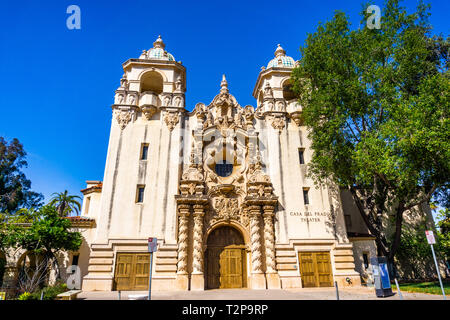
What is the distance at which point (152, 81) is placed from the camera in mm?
28266

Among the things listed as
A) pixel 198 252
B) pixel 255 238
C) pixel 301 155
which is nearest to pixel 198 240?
pixel 198 252

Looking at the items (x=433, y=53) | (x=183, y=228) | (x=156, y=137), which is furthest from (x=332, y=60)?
(x=183, y=228)

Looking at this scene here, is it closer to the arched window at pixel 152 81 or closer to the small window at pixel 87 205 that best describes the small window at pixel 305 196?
the arched window at pixel 152 81

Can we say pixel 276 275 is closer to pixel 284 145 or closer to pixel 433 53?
pixel 284 145

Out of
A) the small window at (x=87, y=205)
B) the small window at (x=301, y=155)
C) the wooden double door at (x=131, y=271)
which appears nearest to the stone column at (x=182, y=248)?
the wooden double door at (x=131, y=271)

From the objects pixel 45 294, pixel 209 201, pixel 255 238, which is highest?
pixel 209 201

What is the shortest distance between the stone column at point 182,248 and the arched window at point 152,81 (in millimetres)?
13384

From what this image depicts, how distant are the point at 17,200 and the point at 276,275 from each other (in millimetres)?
38862

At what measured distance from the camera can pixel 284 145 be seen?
24.2 m

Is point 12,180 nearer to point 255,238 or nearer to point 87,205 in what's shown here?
point 87,205

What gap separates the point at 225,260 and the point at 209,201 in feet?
15.2

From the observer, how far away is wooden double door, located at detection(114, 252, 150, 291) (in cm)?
1930

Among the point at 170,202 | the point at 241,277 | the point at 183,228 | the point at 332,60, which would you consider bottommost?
the point at 241,277

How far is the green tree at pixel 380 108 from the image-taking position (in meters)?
16.3
